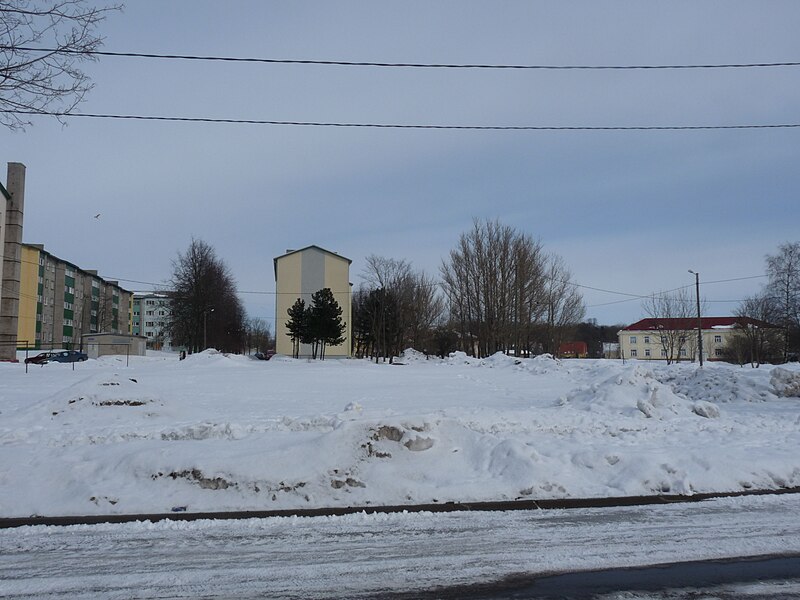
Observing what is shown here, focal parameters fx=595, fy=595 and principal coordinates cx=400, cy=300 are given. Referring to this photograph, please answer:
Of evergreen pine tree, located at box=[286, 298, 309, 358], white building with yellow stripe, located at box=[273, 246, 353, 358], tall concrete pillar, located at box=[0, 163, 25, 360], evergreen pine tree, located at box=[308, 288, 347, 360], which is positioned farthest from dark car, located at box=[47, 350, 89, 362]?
white building with yellow stripe, located at box=[273, 246, 353, 358]

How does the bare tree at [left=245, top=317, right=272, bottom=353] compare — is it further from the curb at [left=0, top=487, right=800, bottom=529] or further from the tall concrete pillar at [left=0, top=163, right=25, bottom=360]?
the curb at [left=0, top=487, right=800, bottom=529]

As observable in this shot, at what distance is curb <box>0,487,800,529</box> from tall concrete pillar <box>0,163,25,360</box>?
5150 cm

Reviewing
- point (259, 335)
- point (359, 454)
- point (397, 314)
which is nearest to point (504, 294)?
point (397, 314)

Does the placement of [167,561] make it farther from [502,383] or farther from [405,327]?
[405,327]

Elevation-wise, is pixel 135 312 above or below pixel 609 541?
above

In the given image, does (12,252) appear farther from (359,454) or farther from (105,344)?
(359,454)

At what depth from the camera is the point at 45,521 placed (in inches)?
260

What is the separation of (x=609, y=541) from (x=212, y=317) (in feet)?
243

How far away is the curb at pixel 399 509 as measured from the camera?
665 cm

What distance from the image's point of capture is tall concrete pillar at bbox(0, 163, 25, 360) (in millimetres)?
50062

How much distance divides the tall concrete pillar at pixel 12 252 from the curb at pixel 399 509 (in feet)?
169

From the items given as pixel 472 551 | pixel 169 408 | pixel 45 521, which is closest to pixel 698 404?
pixel 472 551

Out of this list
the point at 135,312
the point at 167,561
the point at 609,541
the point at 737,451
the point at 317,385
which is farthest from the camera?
the point at 135,312

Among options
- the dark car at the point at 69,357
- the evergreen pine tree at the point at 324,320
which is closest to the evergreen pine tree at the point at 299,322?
the evergreen pine tree at the point at 324,320
